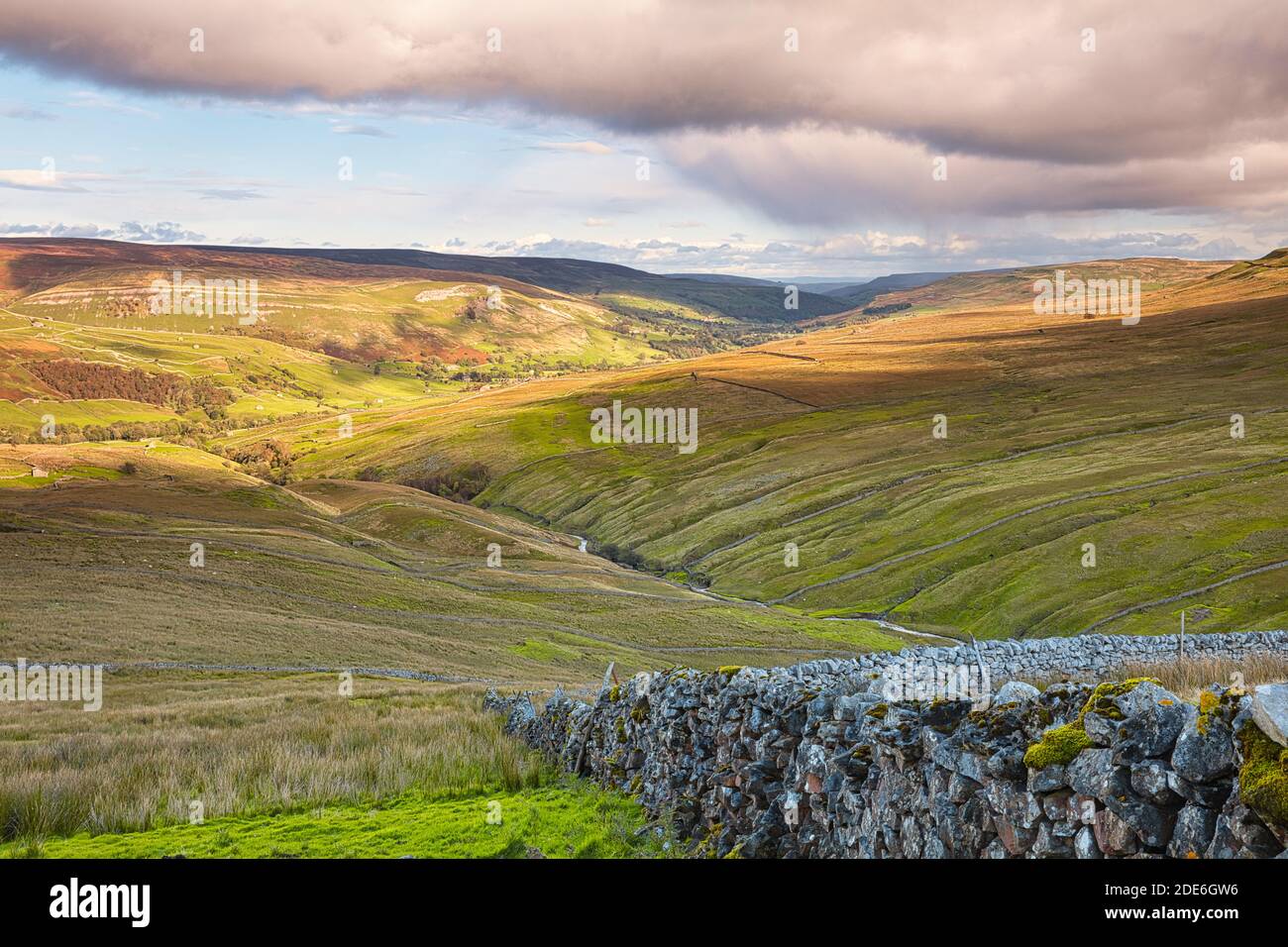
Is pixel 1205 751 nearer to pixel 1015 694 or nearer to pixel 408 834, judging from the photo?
pixel 1015 694

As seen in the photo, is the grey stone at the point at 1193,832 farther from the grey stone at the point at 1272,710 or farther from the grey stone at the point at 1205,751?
the grey stone at the point at 1272,710

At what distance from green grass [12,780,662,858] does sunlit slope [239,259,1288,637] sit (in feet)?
200

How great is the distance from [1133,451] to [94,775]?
130603 millimetres

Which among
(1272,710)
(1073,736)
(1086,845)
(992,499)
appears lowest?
(992,499)

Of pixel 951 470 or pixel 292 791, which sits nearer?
pixel 292 791

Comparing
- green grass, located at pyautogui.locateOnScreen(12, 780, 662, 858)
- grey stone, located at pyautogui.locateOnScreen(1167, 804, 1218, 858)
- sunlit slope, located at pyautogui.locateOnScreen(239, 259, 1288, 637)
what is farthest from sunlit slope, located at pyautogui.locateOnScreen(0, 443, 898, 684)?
grey stone, located at pyautogui.locateOnScreen(1167, 804, 1218, 858)

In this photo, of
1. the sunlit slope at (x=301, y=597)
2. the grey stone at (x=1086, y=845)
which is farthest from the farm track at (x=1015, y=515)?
the grey stone at (x=1086, y=845)

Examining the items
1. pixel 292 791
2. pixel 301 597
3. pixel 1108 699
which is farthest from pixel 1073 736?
pixel 301 597

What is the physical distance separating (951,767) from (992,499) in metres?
106

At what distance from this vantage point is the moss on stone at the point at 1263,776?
6055 mm

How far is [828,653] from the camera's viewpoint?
61.2 m

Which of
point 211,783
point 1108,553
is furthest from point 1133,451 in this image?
point 211,783

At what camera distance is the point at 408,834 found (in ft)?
45.8
